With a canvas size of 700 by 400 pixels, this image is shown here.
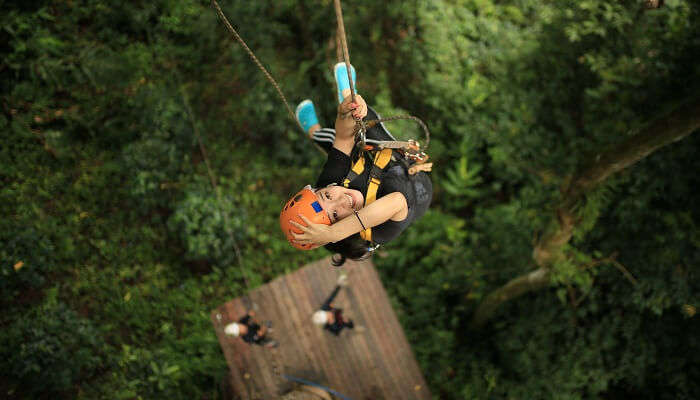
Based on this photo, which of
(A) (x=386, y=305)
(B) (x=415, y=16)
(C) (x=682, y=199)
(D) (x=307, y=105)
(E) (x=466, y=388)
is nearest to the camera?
(D) (x=307, y=105)

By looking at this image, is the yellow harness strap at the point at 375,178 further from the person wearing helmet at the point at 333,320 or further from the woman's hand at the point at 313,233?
the person wearing helmet at the point at 333,320

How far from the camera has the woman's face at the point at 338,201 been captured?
→ 2859 mm

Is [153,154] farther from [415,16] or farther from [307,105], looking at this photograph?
[415,16]

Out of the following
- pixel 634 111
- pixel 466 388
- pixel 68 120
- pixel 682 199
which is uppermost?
pixel 68 120

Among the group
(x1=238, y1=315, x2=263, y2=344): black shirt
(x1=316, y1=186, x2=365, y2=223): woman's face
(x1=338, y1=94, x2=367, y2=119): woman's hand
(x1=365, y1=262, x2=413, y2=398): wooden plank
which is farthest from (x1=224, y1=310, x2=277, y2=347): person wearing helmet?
(x1=338, y1=94, x2=367, y2=119): woman's hand

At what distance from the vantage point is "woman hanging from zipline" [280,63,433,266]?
2.76 metres

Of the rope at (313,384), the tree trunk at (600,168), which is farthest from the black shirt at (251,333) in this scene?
the tree trunk at (600,168)

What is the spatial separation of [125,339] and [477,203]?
6774 millimetres

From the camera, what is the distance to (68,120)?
22.5 feet

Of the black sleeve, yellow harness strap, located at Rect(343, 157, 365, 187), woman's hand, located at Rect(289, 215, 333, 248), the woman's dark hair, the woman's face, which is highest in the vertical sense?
the black sleeve

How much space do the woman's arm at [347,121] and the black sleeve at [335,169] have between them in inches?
2.0

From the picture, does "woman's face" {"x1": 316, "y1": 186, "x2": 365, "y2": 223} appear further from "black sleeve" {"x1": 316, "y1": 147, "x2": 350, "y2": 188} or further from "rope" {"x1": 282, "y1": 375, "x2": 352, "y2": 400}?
"rope" {"x1": 282, "y1": 375, "x2": 352, "y2": 400}

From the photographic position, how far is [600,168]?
3.74 metres

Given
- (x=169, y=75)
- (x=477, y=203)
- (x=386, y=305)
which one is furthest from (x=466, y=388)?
(x=169, y=75)
